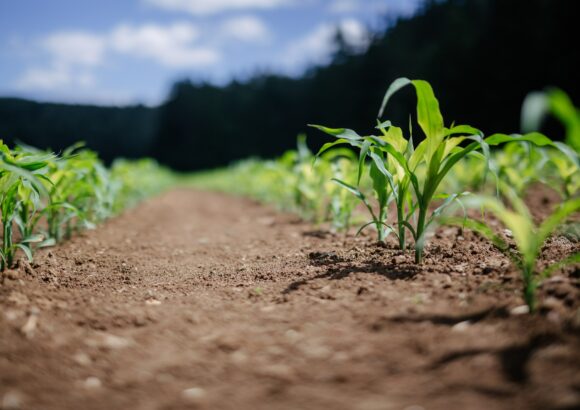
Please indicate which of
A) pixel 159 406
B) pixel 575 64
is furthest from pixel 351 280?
pixel 575 64

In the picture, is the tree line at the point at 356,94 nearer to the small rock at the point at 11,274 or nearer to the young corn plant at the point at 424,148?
the small rock at the point at 11,274

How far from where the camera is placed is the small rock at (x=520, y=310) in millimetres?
1090

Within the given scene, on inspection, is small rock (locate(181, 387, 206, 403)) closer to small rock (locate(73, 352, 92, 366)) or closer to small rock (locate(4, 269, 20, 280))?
small rock (locate(73, 352, 92, 366))

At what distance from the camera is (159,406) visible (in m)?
0.88

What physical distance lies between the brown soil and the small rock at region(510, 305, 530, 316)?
1 cm

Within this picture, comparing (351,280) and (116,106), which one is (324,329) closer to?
(351,280)

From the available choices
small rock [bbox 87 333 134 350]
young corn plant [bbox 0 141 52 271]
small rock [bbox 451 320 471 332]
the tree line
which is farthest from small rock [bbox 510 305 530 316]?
the tree line

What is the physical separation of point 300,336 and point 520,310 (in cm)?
63

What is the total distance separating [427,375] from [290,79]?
4588 centimetres

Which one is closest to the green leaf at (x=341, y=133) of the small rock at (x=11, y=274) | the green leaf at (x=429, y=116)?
the green leaf at (x=429, y=116)

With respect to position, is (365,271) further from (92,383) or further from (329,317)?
(92,383)

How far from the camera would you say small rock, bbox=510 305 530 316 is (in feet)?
3.58

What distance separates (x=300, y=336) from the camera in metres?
1.15

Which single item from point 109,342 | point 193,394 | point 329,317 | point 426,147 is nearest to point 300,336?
point 329,317
